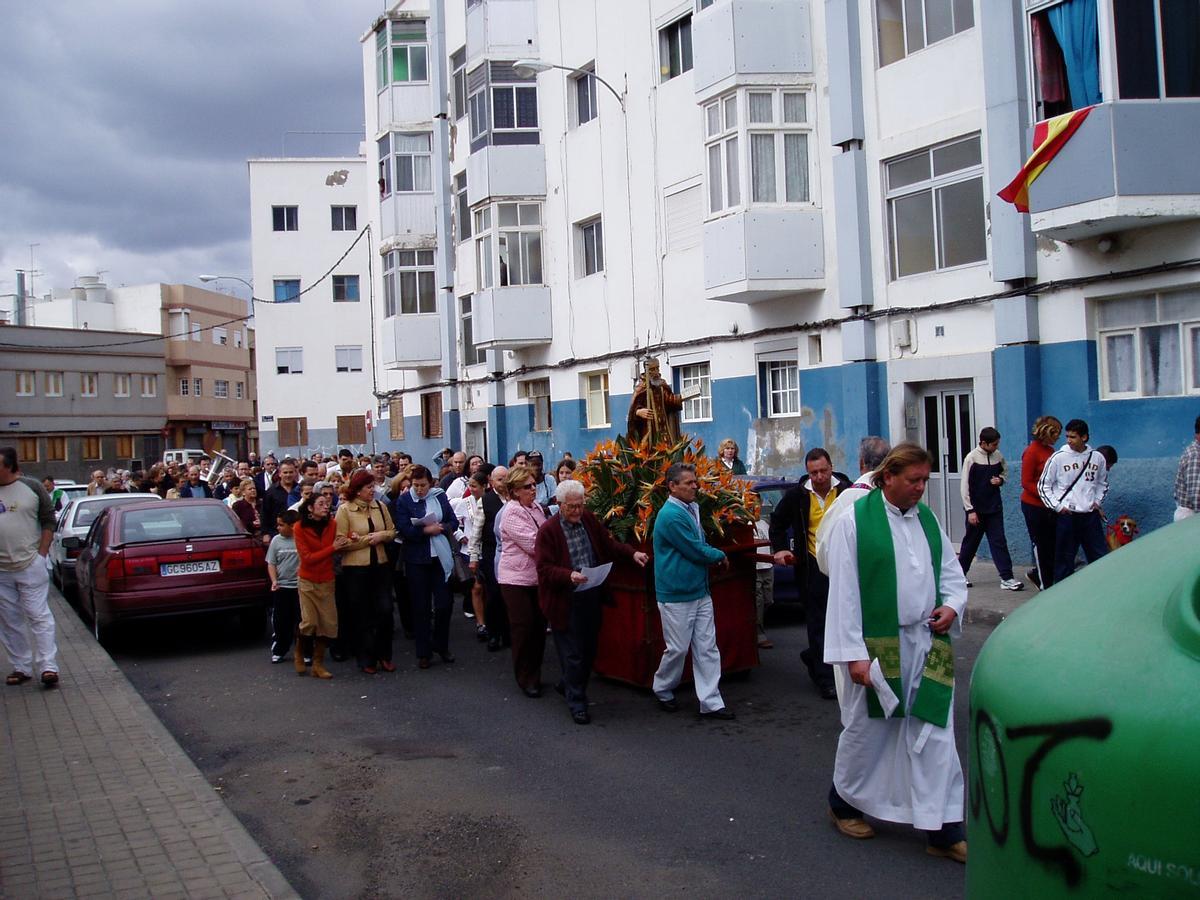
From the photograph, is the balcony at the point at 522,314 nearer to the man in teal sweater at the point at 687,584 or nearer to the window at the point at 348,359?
the man in teal sweater at the point at 687,584

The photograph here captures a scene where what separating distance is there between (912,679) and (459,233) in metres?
25.5

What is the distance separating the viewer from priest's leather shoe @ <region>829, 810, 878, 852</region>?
5.38 m

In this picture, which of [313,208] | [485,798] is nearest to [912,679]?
[485,798]

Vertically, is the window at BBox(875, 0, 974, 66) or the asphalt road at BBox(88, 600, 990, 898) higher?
the window at BBox(875, 0, 974, 66)

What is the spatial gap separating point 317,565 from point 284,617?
1.08 m

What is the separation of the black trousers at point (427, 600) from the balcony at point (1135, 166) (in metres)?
7.89

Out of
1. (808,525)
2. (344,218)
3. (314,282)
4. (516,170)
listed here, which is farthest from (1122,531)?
(344,218)

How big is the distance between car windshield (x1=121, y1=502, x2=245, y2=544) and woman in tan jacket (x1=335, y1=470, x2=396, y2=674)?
2302 millimetres

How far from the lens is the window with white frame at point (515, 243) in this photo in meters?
25.5

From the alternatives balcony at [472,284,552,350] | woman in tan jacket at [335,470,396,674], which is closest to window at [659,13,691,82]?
balcony at [472,284,552,350]

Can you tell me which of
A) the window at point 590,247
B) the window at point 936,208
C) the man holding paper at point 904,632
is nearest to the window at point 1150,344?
the window at point 936,208

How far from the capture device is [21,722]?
7.85 m

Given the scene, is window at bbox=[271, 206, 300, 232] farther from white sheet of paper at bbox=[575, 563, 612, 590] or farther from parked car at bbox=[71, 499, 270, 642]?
white sheet of paper at bbox=[575, 563, 612, 590]

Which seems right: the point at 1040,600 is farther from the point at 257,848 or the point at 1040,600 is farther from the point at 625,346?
the point at 625,346
